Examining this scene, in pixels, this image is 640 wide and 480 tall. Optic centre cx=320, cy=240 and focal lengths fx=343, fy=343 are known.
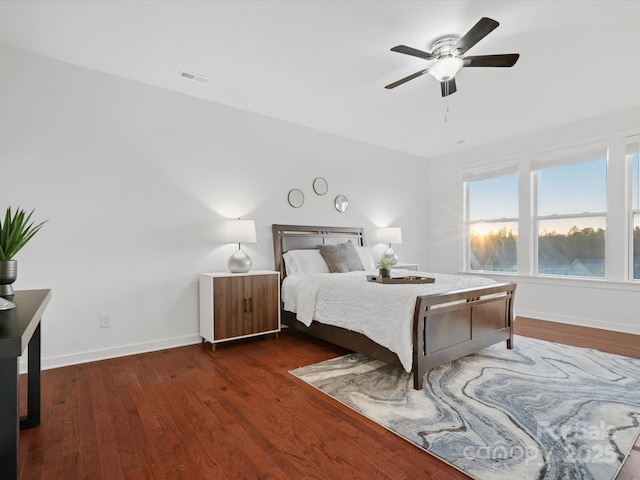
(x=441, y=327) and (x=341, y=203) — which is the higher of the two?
(x=341, y=203)

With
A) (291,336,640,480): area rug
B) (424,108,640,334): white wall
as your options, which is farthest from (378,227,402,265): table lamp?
(291,336,640,480): area rug

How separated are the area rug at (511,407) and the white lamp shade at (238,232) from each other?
5.10 feet

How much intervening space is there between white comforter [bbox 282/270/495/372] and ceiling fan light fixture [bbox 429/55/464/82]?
176 cm

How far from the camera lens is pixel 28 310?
4.87ft

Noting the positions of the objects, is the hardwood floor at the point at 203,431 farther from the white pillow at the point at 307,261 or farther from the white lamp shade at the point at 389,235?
the white lamp shade at the point at 389,235

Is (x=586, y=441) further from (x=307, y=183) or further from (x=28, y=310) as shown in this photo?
(x=307, y=183)

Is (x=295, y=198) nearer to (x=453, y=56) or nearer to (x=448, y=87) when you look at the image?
(x=448, y=87)

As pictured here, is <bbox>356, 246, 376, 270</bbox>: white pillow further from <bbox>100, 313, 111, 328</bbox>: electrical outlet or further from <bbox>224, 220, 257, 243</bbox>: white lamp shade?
<bbox>100, 313, 111, 328</bbox>: electrical outlet

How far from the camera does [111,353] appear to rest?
10.9ft

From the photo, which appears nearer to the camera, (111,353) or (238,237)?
(111,353)

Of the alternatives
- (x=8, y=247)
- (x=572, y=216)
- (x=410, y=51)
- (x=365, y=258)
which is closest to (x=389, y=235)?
(x=365, y=258)

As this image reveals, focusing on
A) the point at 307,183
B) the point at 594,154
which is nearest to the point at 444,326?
the point at 307,183

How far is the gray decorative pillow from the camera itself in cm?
433

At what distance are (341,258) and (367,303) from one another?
4.73 ft
